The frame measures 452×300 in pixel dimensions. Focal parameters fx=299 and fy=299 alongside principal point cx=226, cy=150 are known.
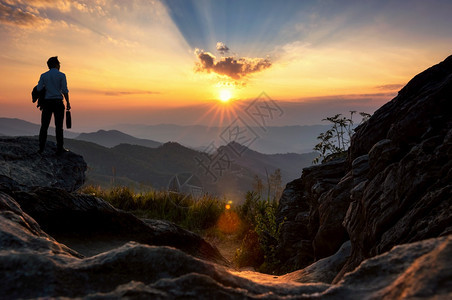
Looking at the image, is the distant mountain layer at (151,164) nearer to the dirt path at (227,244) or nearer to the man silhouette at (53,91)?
the man silhouette at (53,91)

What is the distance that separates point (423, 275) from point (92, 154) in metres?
134

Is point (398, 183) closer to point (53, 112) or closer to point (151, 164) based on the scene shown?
point (53, 112)

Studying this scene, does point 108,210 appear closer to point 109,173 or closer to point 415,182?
point 415,182

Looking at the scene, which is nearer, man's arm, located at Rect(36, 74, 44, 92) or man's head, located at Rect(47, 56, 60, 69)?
man's arm, located at Rect(36, 74, 44, 92)

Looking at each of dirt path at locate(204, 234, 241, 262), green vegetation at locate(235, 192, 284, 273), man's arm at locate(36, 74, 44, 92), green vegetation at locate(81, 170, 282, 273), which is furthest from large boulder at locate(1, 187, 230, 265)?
man's arm at locate(36, 74, 44, 92)

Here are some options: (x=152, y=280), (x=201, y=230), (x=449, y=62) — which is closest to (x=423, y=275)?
(x=152, y=280)

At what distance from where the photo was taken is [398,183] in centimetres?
365

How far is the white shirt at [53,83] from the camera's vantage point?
401 inches

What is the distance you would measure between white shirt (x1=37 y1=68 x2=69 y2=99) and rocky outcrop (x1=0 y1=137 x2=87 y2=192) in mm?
2651

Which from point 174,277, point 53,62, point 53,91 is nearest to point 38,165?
point 53,91

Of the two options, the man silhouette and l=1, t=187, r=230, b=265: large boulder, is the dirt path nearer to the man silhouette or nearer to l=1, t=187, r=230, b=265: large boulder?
l=1, t=187, r=230, b=265: large boulder

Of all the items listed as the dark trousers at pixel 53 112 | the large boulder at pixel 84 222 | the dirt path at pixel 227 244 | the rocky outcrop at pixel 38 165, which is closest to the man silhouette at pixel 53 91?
the dark trousers at pixel 53 112

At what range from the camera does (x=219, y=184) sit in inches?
5305

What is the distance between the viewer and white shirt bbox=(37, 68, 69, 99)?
10.2 metres
